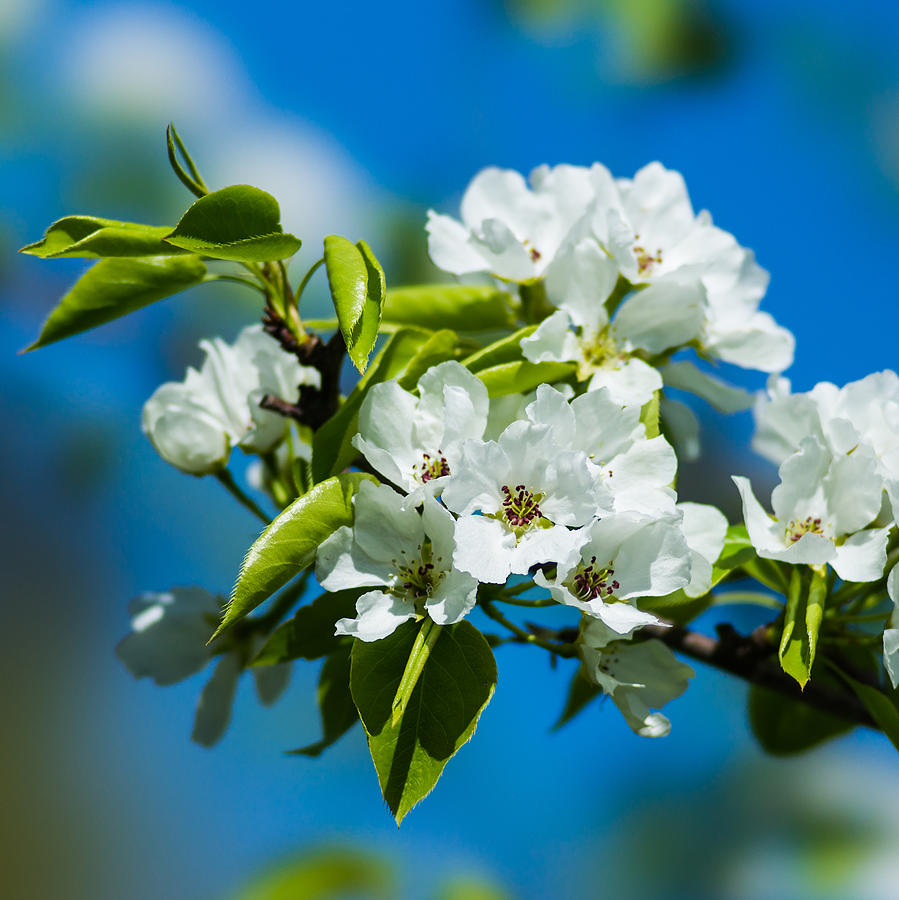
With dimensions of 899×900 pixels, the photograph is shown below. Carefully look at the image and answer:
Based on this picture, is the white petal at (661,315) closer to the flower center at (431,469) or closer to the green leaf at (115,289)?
the flower center at (431,469)

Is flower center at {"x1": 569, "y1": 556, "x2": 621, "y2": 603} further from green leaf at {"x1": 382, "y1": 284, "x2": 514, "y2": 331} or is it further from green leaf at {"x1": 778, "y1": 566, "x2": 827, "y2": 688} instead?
green leaf at {"x1": 382, "y1": 284, "x2": 514, "y2": 331}

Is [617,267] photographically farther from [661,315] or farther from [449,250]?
[449,250]

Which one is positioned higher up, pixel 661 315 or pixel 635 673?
pixel 661 315

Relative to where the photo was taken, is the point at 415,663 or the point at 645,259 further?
the point at 645,259

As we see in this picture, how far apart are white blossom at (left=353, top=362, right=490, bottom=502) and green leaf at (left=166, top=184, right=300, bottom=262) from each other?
13 cm

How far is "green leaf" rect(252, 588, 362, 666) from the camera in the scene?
0.80m

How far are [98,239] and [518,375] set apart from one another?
35 centimetres

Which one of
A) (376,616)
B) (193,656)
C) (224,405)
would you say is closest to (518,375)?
(376,616)

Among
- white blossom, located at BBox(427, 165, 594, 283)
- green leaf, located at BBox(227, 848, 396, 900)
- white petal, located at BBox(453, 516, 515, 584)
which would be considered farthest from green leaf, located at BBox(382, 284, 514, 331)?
green leaf, located at BBox(227, 848, 396, 900)

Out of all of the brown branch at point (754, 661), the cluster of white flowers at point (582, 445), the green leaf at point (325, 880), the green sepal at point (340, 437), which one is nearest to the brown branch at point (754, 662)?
the brown branch at point (754, 661)

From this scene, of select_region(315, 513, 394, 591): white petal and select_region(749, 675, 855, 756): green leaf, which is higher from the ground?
select_region(749, 675, 855, 756): green leaf

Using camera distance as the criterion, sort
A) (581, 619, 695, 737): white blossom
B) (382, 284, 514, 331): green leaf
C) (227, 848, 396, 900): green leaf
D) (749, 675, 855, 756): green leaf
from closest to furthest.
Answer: (581, 619, 695, 737): white blossom → (382, 284, 514, 331): green leaf → (749, 675, 855, 756): green leaf → (227, 848, 396, 900): green leaf

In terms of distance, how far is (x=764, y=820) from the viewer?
2836 mm

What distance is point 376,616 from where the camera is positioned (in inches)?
27.1
